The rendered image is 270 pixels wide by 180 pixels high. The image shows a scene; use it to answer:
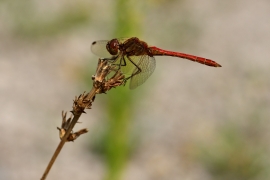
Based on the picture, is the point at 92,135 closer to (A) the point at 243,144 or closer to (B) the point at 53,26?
(A) the point at 243,144

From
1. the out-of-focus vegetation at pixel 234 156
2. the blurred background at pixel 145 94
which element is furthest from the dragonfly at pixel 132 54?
the out-of-focus vegetation at pixel 234 156

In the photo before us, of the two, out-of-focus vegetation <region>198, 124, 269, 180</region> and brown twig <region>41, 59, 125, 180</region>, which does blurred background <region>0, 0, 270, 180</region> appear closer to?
out-of-focus vegetation <region>198, 124, 269, 180</region>

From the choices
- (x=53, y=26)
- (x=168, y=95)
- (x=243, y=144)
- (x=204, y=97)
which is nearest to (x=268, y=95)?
(x=204, y=97)

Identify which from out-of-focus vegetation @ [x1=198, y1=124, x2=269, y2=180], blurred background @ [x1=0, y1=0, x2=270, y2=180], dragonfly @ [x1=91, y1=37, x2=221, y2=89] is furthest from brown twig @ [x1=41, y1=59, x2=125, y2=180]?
out-of-focus vegetation @ [x1=198, y1=124, x2=269, y2=180]

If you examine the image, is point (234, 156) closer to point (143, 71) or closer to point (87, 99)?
point (143, 71)

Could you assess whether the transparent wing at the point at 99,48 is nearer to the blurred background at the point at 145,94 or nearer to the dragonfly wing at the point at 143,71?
the dragonfly wing at the point at 143,71
